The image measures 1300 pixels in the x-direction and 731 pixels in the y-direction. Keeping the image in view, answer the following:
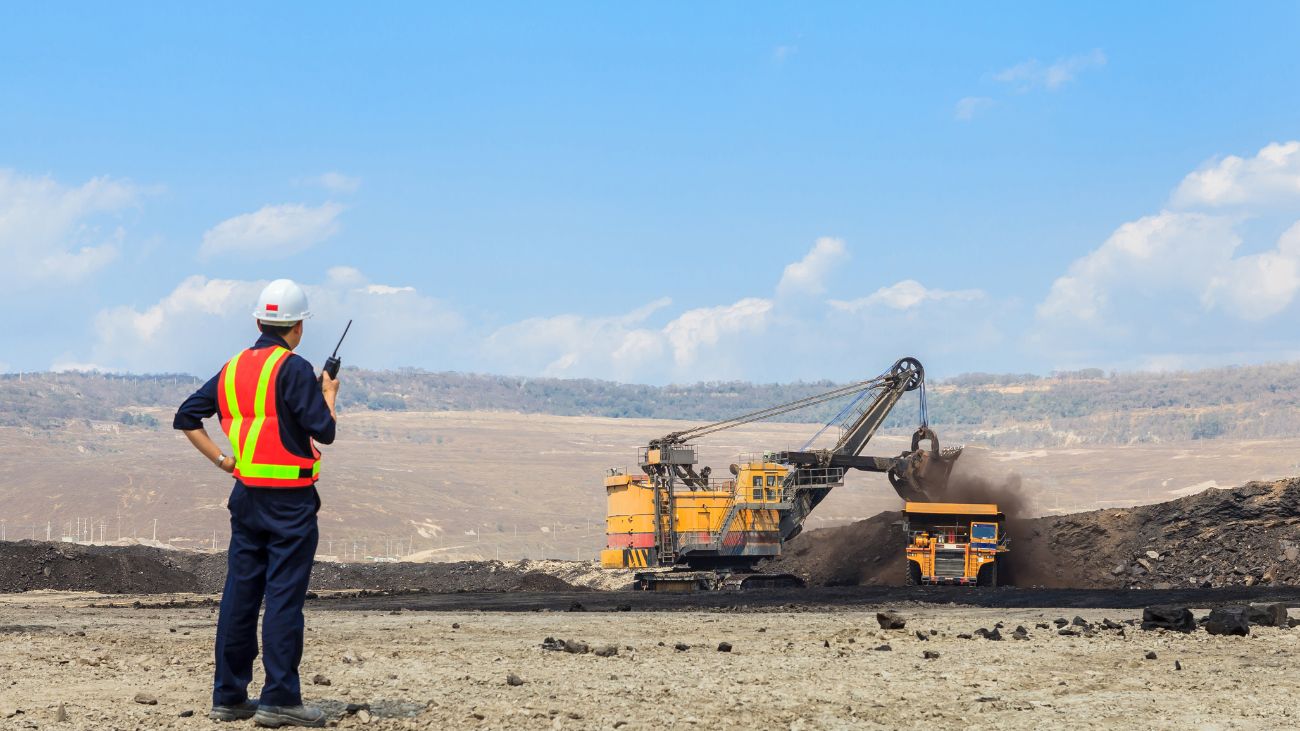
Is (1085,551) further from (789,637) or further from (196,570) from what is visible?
(196,570)

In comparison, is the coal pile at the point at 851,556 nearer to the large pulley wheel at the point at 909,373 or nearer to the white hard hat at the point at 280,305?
the large pulley wheel at the point at 909,373

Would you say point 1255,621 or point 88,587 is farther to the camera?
point 88,587

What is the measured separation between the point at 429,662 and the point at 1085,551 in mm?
40229

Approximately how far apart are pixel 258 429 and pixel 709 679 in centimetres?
460

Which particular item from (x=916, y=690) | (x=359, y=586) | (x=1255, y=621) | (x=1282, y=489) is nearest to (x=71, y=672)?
(x=916, y=690)

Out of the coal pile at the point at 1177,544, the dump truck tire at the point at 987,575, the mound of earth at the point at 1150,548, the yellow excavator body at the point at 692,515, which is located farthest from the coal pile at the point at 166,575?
the coal pile at the point at 1177,544

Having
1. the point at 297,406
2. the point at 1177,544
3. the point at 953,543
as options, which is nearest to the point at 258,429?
the point at 297,406

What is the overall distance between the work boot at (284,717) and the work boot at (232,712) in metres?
0.28

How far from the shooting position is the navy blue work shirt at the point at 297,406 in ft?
29.5

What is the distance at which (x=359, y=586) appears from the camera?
5931 cm

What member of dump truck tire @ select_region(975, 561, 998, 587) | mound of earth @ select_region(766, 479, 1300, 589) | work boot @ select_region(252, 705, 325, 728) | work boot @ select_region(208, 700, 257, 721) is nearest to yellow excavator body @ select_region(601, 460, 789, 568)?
mound of earth @ select_region(766, 479, 1300, 589)

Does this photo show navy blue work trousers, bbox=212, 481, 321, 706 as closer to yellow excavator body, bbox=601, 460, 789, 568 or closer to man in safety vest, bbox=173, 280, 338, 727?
man in safety vest, bbox=173, 280, 338, 727

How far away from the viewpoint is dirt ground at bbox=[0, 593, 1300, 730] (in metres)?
9.85

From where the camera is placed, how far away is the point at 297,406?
898 centimetres
